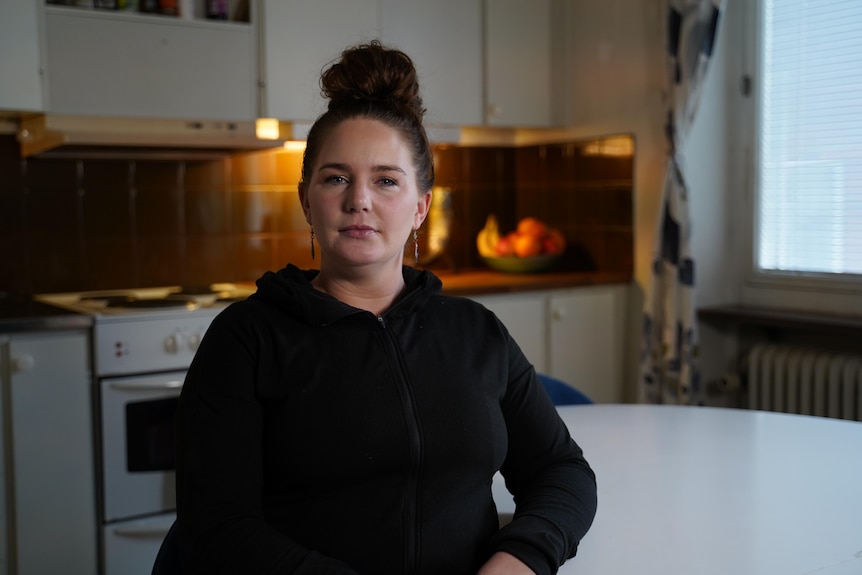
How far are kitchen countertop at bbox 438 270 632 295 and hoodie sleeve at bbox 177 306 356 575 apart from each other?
2.11 meters

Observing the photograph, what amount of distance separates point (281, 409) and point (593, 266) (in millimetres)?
2948

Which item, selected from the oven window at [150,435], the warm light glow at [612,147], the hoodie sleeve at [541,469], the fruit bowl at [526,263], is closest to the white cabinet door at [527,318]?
the fruit bowl at [526,263]

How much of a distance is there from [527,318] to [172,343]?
1286mm

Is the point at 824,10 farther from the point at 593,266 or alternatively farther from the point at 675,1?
the point at 593,266

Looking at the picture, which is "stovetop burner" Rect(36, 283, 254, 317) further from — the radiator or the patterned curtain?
the radiator

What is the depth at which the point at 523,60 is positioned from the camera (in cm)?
380

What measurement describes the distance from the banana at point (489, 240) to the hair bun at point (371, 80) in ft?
8.42

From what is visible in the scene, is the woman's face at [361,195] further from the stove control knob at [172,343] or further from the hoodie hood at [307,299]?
the stove control knob at [172,343]

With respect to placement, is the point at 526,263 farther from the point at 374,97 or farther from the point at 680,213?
the point at 374,97

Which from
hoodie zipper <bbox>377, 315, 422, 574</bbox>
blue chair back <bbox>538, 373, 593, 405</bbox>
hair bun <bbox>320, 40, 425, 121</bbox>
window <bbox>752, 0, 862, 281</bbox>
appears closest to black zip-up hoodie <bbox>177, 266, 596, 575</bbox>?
hoodie zipper <bbox>377, 315, 422, 574</bbox>

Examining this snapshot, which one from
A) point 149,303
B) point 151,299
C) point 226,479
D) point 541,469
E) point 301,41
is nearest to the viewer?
point 226,479

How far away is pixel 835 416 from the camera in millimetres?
2961

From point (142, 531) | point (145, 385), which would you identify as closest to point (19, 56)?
Answer: point (145, 385)

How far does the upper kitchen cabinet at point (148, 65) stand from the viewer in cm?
283
